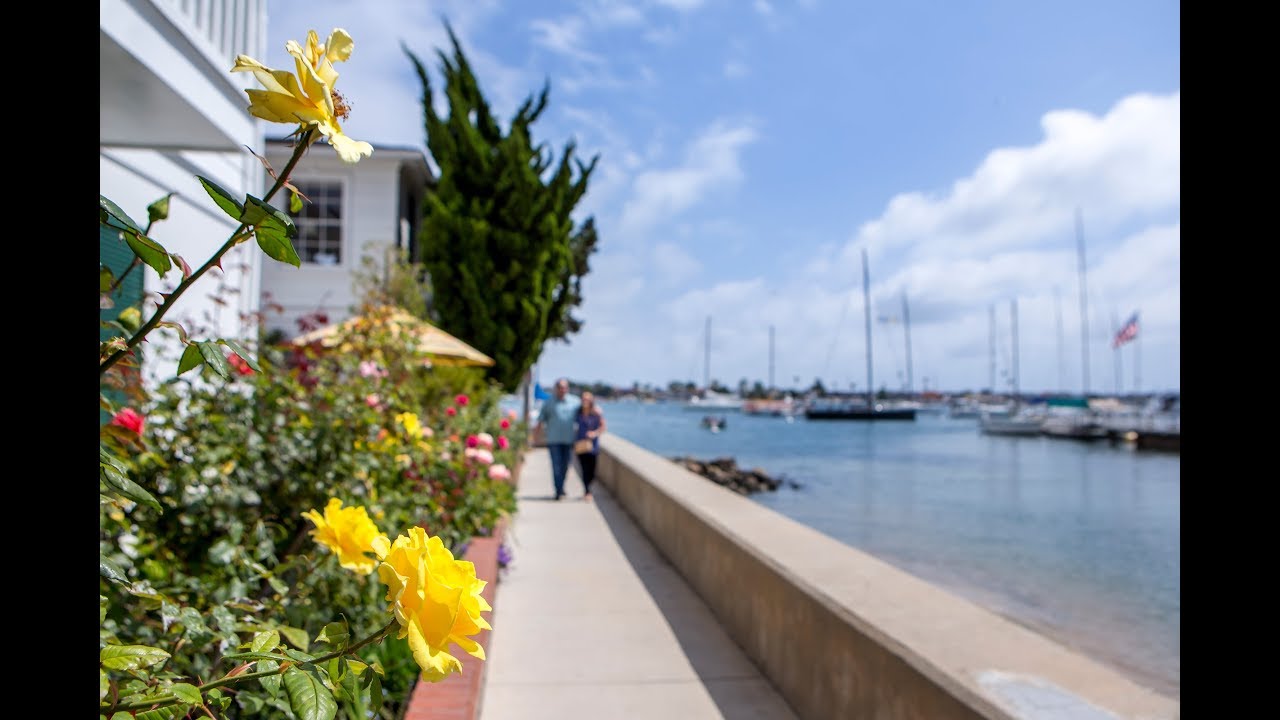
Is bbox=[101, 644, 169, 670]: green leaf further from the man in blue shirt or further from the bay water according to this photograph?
the man in blue shirt

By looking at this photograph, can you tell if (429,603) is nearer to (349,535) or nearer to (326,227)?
(349,535)

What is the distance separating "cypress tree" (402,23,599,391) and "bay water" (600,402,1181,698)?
8007 millimetres

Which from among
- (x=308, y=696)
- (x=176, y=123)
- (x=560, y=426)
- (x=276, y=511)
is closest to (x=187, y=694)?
(x=308, y=696)

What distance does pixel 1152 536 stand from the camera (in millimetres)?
21719

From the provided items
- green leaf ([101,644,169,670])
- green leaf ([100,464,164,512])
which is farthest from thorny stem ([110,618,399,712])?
green leaf ([100,464,164,512])

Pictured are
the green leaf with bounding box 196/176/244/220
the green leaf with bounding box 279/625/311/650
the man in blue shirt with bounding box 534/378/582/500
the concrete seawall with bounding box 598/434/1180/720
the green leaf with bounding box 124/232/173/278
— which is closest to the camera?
the green leaf with bounding box 196/176/244/220

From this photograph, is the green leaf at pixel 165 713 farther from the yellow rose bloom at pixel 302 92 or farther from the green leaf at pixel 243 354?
the yellow rose bloom at pixel 302 92

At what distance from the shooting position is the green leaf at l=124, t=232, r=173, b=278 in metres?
1.13

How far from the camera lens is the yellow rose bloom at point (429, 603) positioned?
1041 millimetres

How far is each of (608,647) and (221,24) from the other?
5203mm
